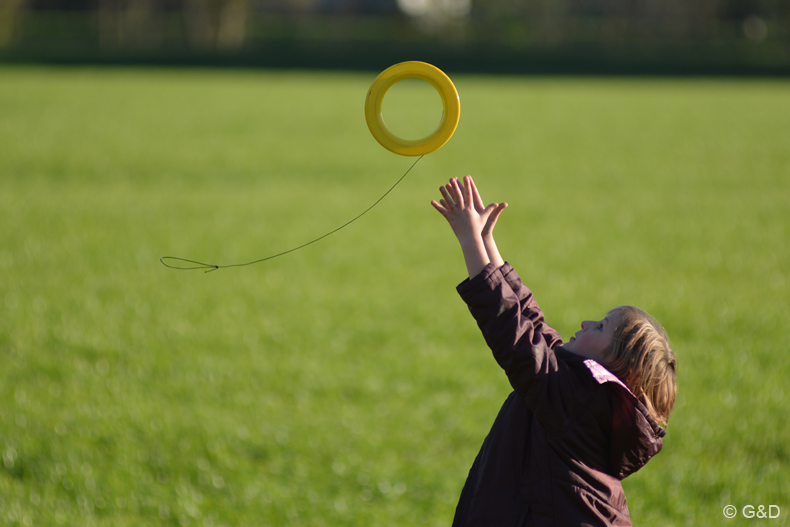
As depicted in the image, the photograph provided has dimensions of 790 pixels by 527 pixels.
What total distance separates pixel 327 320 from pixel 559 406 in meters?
3.80

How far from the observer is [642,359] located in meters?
1.75

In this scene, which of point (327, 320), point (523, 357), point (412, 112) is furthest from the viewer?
point (412, 112)

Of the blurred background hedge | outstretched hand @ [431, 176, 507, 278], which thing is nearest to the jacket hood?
outstretched hand @ [431, 176, 507, 278]

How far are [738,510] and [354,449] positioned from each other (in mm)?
1775

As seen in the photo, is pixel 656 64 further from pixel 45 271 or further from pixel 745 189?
pixel 45 271

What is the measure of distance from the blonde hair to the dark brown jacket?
2.6 inches

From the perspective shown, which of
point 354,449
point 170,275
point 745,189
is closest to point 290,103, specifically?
point 745,189

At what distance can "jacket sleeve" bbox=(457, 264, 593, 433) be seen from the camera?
1.67 m

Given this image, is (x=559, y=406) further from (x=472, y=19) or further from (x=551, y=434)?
(x=472, y=19)

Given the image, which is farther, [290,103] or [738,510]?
[290,103]

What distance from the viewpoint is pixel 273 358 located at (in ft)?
15.3
